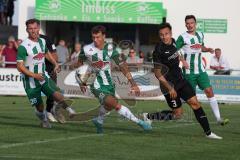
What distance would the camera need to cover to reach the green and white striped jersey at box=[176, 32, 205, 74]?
56.2ft

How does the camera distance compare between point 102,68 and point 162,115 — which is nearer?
point 102,68

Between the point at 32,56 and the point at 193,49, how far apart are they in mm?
3591

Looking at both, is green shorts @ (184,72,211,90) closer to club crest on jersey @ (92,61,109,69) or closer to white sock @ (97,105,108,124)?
white sock @ (97,105,108,124)

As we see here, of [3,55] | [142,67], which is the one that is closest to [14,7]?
[3,55]

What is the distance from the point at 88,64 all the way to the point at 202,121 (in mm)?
2130

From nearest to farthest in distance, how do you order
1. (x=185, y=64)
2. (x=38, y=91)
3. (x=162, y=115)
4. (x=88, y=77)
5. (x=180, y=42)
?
(x=88, y=77) < (x=38, y=91) < (x=185, y=64) < (x=180, y=42) < (x=162, y=115)

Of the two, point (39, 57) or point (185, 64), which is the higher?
point (39, 57)

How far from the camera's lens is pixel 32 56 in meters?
15.5

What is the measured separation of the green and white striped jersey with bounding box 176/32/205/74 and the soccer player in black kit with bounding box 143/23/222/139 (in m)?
1.83

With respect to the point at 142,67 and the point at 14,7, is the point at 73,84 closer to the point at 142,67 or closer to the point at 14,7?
the point at 142,67

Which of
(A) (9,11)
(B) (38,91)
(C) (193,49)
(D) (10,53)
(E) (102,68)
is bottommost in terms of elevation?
(B) (38,91)

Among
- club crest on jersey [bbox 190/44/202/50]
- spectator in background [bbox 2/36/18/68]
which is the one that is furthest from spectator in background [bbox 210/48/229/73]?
club crest on jersey [bbox 190/44/202/50]

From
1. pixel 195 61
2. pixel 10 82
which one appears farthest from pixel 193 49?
pixel 10 82

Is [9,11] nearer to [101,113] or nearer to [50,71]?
[50,71]
